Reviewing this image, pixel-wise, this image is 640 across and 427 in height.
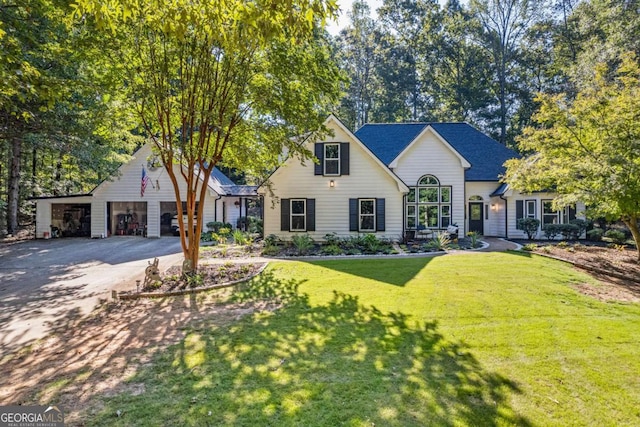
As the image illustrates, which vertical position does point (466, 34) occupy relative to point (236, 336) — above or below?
above

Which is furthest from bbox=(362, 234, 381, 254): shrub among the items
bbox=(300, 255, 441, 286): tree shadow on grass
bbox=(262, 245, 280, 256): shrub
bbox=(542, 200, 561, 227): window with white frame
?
bbox=(542, 200, 561, 227): window with white frame

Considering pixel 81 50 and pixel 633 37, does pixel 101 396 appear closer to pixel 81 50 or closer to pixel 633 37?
pixel 81 50

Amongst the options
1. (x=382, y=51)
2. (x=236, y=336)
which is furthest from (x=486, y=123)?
(x=236, y=336)

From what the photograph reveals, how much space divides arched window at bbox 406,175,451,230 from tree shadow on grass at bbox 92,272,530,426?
1269 centimetres

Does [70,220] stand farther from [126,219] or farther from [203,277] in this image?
[203,277]

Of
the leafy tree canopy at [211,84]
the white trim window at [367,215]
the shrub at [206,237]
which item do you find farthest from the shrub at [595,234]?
the shrub at [206,237]

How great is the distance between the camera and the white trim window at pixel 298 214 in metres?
15.5

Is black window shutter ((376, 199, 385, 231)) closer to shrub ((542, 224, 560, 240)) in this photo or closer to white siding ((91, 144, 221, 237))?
shrub ((542, 224, 560, 240))

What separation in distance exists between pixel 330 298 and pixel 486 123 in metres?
31.8

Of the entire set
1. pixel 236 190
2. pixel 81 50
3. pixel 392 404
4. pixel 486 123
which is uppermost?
pixel 486 123

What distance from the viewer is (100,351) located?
14.9 ft

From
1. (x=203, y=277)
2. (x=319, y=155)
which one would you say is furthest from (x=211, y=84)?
(x=319, y=155)

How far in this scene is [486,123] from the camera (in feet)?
105

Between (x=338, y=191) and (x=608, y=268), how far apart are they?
1007 centimetres
